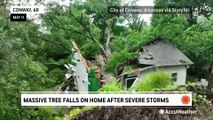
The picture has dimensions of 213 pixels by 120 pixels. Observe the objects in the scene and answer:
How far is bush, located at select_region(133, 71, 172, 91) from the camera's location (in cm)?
314

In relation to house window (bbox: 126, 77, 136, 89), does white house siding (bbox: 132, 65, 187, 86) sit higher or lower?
higher

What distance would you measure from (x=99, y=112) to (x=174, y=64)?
1.61ft

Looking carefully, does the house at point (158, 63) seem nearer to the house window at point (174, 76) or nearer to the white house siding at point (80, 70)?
the house window at point (174, 76)

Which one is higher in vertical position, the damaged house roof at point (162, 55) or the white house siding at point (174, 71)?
the damaged house roof at point (162, 55)

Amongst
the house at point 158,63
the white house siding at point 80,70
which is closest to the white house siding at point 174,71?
the house at point 158,63

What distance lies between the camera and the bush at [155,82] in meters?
3.14

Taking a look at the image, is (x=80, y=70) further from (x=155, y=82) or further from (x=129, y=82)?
(x=155, y=82)

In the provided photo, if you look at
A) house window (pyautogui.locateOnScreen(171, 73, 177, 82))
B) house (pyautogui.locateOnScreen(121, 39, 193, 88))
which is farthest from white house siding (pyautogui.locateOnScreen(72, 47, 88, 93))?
house window (pyautogui.locateOnScreen(171, 73, 177, 82))

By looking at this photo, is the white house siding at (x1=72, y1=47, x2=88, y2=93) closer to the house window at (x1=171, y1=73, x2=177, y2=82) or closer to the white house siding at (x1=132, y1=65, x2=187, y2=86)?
the white house siding at (x1=132, y1=65, x2=187, y2=86)

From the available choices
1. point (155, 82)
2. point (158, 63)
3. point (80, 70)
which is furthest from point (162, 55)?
point (80, 70)

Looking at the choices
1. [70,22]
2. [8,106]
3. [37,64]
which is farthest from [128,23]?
[8,106]

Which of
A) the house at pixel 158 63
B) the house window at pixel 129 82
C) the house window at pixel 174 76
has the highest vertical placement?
the house at pixel 158 63

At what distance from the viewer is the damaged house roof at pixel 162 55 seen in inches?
124

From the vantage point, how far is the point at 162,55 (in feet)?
10.4
